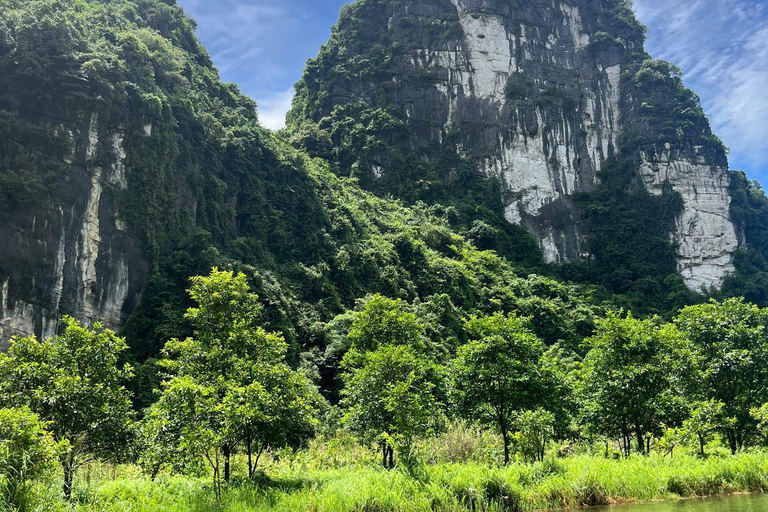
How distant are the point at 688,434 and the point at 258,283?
2444cm

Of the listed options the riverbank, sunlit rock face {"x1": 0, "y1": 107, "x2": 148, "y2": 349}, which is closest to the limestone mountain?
sunlit rock face {"x1": 0, "y1": 107, "x2": 148, "y2": 349}

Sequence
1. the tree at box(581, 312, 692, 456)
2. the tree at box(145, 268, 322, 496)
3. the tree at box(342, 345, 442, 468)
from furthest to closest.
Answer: the tree at box(581, 312, 692, 456) < the tree at box(342, 345, 442, 468) < the tree at box(145, 268, 322, 496)

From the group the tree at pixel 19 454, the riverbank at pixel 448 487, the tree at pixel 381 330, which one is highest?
the tree at pixel 381 330

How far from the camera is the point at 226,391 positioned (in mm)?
11711

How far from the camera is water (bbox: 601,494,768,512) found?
1056 centimetres

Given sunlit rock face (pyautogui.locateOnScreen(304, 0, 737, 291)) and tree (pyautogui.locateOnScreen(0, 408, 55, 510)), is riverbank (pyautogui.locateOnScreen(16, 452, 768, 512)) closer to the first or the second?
tree (pyautogui.locateOnScreen(0, 408, 55, 510))

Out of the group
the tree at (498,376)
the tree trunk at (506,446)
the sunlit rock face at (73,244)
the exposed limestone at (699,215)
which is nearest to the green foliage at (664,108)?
the exposed limestone at (699,215)

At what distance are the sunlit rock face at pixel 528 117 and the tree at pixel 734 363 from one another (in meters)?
47.2

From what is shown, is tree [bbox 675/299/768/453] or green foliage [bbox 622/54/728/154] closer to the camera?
tree [bbox 675/299/768/453]

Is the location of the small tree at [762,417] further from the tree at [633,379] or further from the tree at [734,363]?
the tree at [633,379]

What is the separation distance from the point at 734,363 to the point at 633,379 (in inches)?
165

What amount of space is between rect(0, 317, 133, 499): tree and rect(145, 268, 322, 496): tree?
0.88 m

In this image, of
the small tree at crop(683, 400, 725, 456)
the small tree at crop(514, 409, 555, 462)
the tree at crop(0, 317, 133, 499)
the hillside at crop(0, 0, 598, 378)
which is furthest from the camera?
the hillside at crop(0, 0, 598, 378)

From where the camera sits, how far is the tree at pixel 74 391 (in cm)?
1070
